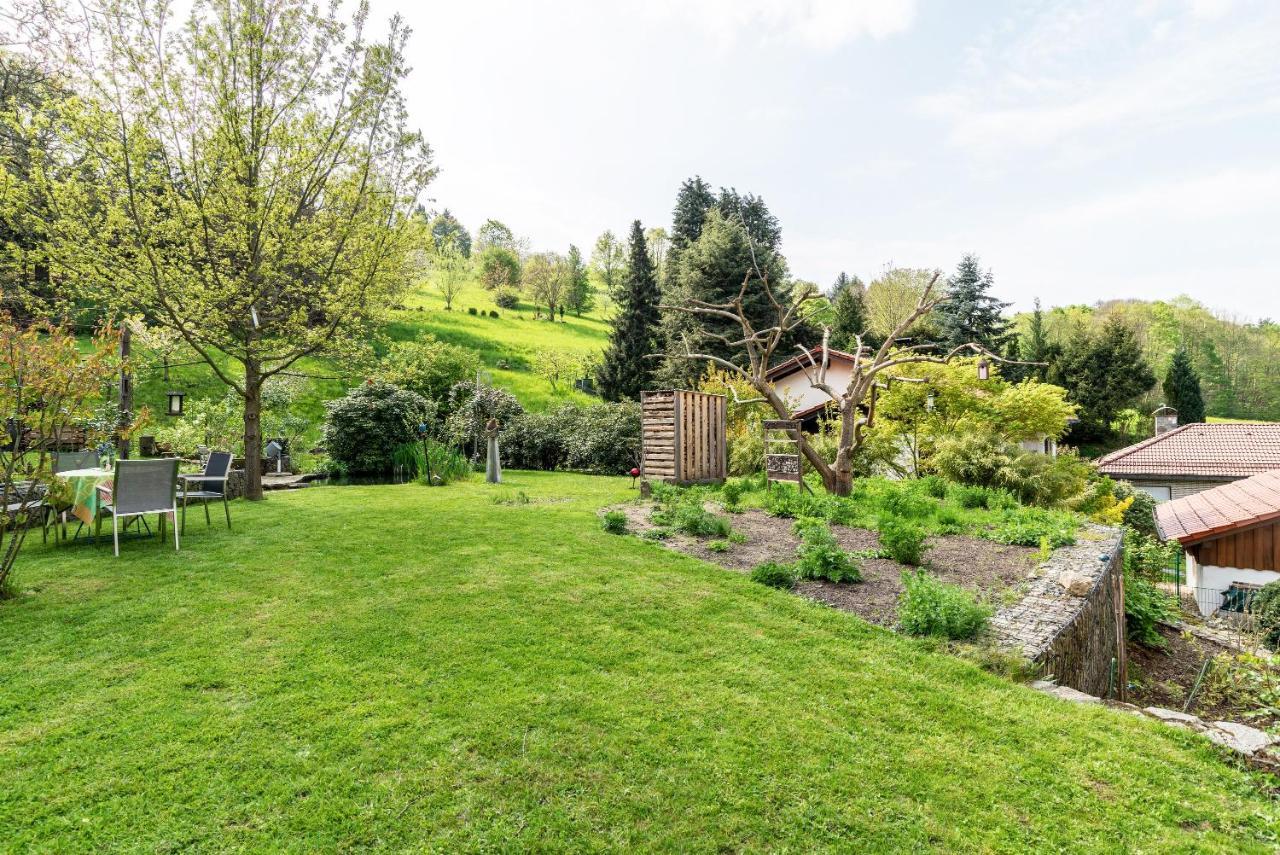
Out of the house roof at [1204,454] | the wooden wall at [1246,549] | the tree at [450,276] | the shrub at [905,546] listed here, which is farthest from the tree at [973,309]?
the tree at [450,276]

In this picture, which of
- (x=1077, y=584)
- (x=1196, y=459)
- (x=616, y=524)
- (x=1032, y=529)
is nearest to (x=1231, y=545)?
(x=1032, y=529)

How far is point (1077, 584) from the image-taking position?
505 cm

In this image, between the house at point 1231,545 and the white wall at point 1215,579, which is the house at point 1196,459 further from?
the white wall at point 1215,579

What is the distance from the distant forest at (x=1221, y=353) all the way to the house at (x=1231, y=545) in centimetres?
2817

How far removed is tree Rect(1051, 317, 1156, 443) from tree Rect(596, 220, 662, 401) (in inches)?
887

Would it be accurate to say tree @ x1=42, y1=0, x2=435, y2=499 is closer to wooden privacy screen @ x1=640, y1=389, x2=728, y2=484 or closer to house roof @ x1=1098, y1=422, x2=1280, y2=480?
wooden privacy screen @ x1=640, y1=389, x2=728, y2=484

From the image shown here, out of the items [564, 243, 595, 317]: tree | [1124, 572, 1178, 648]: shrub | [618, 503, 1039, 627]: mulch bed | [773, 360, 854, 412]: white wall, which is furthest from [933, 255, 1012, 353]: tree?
[618, 503, 1039, 627]: mulch bed

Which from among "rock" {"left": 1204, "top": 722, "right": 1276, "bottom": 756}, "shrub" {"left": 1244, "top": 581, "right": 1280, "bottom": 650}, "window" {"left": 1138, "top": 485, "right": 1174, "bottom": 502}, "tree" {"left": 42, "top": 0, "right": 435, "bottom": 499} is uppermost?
"tree" {"left": 42, "top": 0, "right": 435, "bottom": 499}

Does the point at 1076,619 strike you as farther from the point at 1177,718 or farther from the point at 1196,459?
the point at 1196,459

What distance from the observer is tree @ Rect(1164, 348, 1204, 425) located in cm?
3350

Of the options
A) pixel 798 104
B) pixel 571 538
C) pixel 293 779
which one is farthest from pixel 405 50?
pixel 293 779

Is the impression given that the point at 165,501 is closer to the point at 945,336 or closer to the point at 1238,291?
the point at 945,336

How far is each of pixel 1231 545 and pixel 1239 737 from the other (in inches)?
546

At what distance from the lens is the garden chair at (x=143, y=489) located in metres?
5.80
